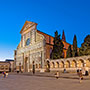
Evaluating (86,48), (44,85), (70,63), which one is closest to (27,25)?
(70,63)

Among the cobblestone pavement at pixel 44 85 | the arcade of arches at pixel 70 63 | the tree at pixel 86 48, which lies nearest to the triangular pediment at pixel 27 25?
the arcade of arches at pixel 70 63

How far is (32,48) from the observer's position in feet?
155

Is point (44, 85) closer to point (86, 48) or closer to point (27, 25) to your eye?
point (86, 48)

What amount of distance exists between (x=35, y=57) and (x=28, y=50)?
6352mm

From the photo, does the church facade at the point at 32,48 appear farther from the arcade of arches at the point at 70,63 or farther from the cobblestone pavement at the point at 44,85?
the cobblestone pavement at the point at 44,85

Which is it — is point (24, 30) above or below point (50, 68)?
above

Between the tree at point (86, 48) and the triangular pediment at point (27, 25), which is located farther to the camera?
the triangular pediment at point (27, 25)

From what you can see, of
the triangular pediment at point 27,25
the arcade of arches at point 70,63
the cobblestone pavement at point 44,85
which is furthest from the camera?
the triangular pediment at point 27,25

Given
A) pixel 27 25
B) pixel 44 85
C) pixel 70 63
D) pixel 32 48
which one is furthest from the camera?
pixel 27 25

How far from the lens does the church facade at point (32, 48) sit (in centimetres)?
4172

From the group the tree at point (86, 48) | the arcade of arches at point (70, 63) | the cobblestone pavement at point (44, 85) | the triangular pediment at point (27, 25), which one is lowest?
the cobblestone pavement at point (44, 85)

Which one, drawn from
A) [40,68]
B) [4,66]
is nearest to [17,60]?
[40,68]

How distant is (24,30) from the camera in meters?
53.4

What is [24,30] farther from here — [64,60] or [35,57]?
[64,60]
